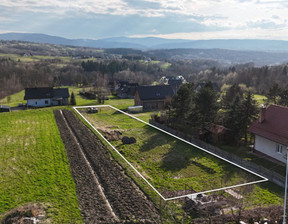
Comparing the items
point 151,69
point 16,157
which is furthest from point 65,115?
point 151,69

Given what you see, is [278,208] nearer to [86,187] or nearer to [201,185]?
[201,185]

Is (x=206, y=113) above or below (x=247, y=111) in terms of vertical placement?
below

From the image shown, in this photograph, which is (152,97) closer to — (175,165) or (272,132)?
(272,132)

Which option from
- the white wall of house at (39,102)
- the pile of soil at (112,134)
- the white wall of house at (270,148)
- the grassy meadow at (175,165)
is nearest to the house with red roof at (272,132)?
the white wall of house at (270,148)

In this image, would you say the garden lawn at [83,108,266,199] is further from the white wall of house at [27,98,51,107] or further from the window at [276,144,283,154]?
the white wall of house at [27,98,51,107]

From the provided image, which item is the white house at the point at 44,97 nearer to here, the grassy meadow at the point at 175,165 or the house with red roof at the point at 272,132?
the grassy meadow at the point at 175,165

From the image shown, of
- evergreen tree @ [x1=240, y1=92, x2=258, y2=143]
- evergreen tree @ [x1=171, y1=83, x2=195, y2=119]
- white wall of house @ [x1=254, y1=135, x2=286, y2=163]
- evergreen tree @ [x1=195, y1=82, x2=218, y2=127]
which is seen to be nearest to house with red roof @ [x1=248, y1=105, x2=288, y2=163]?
white wall of house @ [x1=254, y1=135, x2=286, y2=163]

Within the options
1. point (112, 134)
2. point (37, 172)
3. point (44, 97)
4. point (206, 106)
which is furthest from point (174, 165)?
point (44, 97)
